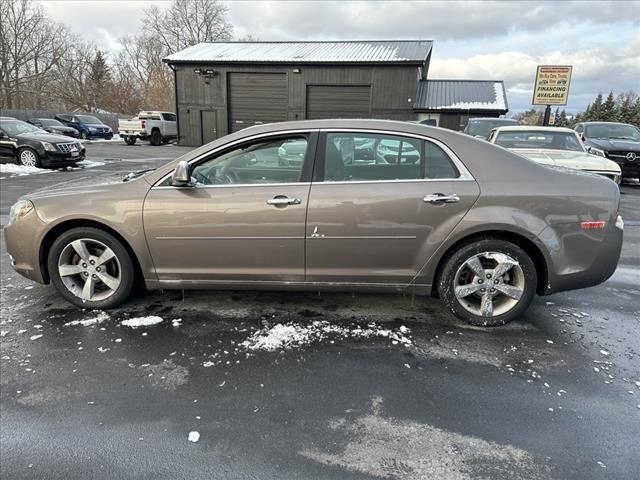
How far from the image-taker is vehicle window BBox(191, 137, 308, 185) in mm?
3535

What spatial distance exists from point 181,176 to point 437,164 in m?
1.96

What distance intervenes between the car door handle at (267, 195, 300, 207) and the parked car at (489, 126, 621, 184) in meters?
6.07

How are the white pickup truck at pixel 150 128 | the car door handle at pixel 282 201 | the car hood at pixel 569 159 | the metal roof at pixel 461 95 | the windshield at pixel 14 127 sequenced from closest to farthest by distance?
the car door handle at pixel 282 201, the car hood at pixel 569 159, the windshield at pixel 14 127, the metal roof at pixel 461 95, the white pickup truck at pixel 150 128

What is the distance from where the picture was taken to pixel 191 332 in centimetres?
344

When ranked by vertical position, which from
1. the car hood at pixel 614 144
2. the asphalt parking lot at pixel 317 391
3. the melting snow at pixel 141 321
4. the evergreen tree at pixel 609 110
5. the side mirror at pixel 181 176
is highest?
the evergreen tree at pixel 609 110

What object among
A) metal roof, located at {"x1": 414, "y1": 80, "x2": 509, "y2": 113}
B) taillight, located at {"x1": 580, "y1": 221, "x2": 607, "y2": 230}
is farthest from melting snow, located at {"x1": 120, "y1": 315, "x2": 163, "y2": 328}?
metal roof, located at {"x1": 414, "y1": 80, "x2": 509, "y2": 113}

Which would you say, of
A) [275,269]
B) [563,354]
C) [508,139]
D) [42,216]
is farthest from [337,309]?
[508,139]

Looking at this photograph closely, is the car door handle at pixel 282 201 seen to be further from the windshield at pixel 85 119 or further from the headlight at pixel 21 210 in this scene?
the windshield at pixel 85 119

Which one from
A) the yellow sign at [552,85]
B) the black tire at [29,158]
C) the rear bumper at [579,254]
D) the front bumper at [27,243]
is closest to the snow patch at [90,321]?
the front bumper at [27,243]

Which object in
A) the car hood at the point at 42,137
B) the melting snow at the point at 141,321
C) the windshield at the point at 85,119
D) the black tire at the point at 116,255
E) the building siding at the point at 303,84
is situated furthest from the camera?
the windshield at the point at 85,119

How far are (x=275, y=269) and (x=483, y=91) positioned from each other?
27.3 metres

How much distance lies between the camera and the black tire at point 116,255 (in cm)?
364

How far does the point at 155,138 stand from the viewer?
28406 mm

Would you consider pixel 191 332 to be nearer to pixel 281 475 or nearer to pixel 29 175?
pixel 281 475
